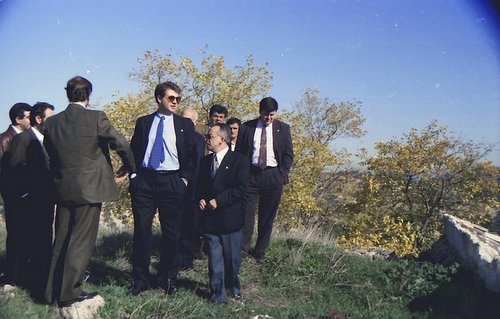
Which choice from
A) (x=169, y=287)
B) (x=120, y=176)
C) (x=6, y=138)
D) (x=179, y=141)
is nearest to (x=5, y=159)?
(x=6, y=138)

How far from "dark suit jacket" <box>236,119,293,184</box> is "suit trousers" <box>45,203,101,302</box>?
2.34m

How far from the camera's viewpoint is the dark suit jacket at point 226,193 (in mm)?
4512

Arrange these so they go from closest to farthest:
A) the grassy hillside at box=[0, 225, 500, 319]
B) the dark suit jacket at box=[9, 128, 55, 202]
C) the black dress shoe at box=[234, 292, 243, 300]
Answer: the grassy hillside at box=[0, 225, 500, 319] → the dark suit jacket at box=[9, 128, 55, 202] → the black dress shoe at box=[234, 292, 243, 300]

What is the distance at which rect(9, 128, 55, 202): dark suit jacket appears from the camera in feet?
14.4

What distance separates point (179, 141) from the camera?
4559mm

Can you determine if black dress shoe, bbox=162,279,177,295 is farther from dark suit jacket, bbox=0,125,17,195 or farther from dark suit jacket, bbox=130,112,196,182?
dark suit jacket, bbox=0,125,17,195

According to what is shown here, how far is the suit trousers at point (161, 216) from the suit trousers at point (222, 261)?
0.40 metres

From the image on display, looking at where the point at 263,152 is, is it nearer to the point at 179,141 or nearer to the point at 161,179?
the point at 179,141

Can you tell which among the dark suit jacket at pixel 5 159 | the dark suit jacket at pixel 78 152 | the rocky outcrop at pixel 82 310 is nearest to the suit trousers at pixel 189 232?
the rocky outcrop at pixel 82 310

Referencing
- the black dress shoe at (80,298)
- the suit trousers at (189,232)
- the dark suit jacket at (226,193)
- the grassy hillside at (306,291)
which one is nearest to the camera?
the black dress shoe at (80,298)

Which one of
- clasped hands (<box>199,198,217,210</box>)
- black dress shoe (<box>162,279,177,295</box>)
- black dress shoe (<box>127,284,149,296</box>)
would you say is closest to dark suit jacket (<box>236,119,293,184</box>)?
clasped hands (<box>199,198,217,210</box>)

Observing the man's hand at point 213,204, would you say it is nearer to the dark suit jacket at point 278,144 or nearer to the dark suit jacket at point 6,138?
the dark suit jacket at point 278,144

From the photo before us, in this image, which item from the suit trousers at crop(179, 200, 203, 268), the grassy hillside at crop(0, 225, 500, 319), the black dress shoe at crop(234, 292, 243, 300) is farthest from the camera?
the suit trousers at crop(179, 200, 203, 268)

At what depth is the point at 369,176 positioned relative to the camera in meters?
24.3
